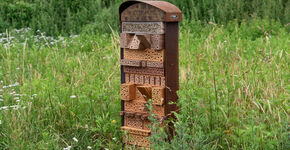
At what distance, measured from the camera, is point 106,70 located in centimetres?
550

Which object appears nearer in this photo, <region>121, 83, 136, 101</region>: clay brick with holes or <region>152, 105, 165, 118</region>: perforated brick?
<region>152, 105, 165, 118</region>: perforated brick

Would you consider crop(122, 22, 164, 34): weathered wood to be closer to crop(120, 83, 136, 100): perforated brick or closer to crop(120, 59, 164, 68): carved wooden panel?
crop(120, 59, 164, 68): carved wooden panel

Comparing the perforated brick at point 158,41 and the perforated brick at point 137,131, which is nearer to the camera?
the perforated brick at point 158,41

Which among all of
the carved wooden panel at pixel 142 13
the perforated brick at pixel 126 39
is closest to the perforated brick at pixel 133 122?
the perforated brick at pixel 126 39

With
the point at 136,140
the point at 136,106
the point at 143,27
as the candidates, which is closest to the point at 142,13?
the point at 143,27

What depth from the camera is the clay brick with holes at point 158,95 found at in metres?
3.35

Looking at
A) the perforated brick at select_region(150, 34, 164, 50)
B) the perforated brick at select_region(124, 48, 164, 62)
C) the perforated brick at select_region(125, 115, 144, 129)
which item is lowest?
the perforated brick at select_region(125, 115, 144, 129)

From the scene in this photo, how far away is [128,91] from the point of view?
3.56 meters

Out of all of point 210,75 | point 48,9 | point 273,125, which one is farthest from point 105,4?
point 273,125

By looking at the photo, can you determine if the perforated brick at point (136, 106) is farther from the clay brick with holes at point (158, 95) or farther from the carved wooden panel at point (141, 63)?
the carved wooden panel at point (141, 63)

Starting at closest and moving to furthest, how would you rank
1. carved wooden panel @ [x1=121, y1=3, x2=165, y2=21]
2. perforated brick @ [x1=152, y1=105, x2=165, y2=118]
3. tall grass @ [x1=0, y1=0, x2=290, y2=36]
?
carved wooden panel @ [x1=121, y1=3, x2=165, y2=21] → perforated brick @ [x1=152, y1=105, x2=165, y2=118] → tall grass @ [x1=0, y1=0, x2=290, y2=36]

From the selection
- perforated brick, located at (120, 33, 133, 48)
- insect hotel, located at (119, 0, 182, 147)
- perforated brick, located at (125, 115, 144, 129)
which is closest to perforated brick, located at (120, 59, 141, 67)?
insect hotel, located at (119, 0, 182, 147)

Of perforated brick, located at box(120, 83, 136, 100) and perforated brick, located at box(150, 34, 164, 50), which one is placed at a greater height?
perforated brick, located at box(150, 34, 164, 50)

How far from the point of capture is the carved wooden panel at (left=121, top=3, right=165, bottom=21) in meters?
3.28
